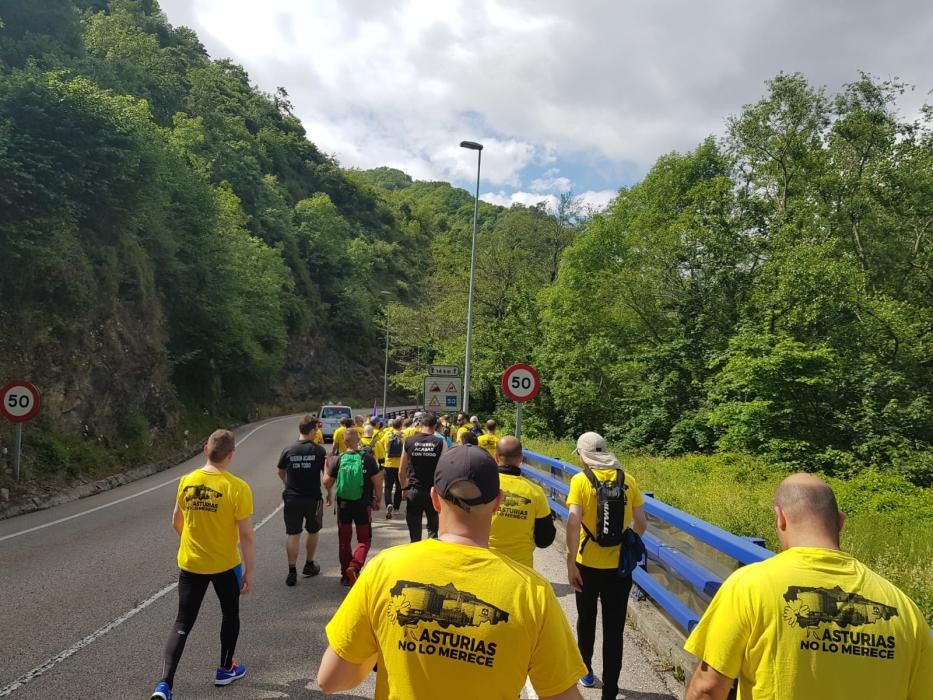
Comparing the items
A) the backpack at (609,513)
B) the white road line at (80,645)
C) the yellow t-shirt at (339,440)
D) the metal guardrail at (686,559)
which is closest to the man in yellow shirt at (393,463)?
the yellow t-shirt at (339,440)

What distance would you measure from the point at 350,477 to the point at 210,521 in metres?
2.73

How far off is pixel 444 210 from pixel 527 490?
413 feet

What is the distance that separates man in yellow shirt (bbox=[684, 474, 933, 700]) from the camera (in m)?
2.02

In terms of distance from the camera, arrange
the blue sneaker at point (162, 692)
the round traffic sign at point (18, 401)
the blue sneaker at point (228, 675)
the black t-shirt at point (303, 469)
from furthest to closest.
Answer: the round traffic sign at point (18, 401)
the black t-shirt at point (303, 469)
the blue sneaker at point (228, 675)
the blue sneaker at point (162, 692)

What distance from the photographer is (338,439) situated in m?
8.48

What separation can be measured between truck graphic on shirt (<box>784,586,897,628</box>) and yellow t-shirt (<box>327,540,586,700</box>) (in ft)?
2.57

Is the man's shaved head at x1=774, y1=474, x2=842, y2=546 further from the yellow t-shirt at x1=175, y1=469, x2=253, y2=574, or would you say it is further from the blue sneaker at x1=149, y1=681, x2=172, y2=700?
the blue sneaker at x1=149, y1=681, x2=172, y2=700

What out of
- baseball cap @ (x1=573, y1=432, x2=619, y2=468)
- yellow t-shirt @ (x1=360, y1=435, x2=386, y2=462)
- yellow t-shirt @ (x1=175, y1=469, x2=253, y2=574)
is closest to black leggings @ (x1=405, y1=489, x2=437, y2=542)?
yellow t-shirt @ (x1=175, y1=469, x2=253, y2=574)

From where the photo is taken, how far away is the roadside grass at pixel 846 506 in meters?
5.76

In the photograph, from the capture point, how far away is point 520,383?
1145 cm

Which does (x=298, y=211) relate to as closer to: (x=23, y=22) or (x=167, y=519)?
(x=23, y=22)

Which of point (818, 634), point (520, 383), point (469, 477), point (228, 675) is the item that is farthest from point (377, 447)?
point (818, 634)

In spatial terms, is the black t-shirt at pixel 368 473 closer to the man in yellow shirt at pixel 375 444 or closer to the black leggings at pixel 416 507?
the black leggings at pixel 416 507

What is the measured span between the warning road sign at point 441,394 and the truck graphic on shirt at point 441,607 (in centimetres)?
1662
